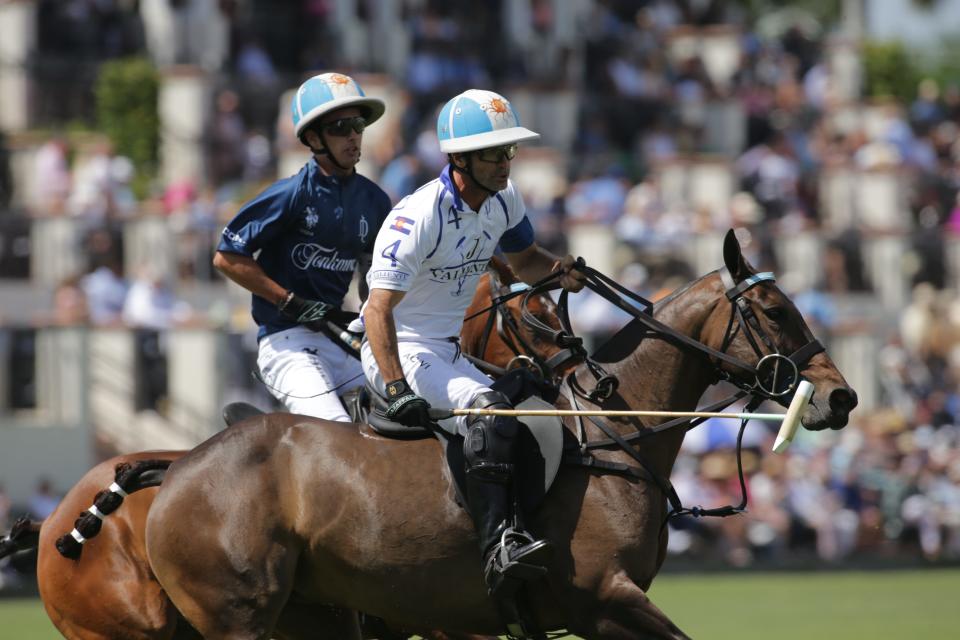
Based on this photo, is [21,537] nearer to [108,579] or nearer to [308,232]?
[108,579]

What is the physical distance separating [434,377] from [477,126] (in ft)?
3.30

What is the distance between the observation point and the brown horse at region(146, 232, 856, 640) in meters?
6.43

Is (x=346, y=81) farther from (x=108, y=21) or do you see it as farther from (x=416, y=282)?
(x=108, y=21)

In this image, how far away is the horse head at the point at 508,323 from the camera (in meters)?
7.50

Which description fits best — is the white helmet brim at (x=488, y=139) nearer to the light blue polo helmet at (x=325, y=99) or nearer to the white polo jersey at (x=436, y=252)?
the white polo jersey at (x=436, y=252)

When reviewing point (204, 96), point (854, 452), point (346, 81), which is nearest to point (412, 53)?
point (204, 96)

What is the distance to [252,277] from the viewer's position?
7270 mm

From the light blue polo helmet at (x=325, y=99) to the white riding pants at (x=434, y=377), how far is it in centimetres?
110

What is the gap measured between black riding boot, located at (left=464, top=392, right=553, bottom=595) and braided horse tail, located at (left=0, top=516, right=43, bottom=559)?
7.39 ft

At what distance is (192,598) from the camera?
21.6 feet

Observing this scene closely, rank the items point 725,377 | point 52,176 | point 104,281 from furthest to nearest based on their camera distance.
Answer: point 52,176 → point 104,281 → point 725,377

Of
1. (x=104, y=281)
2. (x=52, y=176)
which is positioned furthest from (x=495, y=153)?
(x=52, y=176)

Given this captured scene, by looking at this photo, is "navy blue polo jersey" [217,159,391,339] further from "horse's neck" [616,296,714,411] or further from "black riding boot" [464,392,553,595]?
"horse's neck" [616,296,714,411]

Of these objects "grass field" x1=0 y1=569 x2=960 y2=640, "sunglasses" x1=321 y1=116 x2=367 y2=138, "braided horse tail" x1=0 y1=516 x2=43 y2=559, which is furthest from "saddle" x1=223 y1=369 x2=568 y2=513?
"grass field" x1=0 y1=569 x2=960 y2=640
